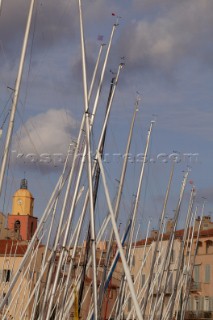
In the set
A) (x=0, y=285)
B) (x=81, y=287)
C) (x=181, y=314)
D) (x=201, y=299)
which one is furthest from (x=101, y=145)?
(x=201, y=299)

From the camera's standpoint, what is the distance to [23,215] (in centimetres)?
12669

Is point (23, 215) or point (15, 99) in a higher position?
point (23, 215)

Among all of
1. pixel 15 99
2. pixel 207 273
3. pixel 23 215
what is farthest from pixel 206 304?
pixel 15 99

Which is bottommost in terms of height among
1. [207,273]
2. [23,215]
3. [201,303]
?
[201,303]

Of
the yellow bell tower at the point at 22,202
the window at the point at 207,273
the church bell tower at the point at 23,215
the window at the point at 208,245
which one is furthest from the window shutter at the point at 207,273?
the yellow bell tower at the point at 22,202

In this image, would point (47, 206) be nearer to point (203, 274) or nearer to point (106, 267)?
point (106, 267)

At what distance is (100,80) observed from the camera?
28.2m

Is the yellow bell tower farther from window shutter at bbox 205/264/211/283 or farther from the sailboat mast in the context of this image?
the sailboat mast

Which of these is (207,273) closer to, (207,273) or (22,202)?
(207,273)

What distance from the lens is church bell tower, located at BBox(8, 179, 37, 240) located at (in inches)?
4879

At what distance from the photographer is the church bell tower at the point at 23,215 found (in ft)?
407

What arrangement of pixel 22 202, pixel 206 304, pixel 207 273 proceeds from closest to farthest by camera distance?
1. pixel 206 304
2. pixel 207 273
3. pixel 22 202

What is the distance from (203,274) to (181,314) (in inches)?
1386

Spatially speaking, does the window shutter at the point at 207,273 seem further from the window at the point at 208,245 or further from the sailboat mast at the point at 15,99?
the sailboat mast at the point at 15,99
